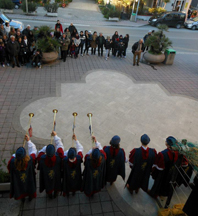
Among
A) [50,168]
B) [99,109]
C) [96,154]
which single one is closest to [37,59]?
[99,109]

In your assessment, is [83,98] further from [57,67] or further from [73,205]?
[73,205]

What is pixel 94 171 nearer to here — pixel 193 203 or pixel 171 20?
pixel 193 203

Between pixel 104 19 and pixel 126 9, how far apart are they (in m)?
5.60

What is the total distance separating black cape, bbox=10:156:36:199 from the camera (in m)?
4.11

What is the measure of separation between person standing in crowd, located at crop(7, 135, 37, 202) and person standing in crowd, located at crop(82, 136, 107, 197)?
114 cm

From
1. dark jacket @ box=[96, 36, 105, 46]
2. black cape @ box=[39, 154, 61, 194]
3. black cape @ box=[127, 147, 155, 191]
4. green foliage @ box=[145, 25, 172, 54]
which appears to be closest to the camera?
black cape @ box=[39, 154, 61, 194]

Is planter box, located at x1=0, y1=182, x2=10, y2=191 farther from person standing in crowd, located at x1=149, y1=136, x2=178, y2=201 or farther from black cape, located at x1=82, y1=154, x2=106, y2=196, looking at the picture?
person standing in crowd, located at x1=149, y1=136, x2=178, y2=201

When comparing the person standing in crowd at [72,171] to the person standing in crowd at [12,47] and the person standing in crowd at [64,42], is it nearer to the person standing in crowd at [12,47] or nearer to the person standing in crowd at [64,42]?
the person standing in crowd at [12,47]

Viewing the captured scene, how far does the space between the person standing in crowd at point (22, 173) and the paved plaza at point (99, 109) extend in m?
0.48

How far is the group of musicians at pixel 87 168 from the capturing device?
4125 mm

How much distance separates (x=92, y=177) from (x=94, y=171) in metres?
0.17

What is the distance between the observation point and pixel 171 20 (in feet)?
86.1

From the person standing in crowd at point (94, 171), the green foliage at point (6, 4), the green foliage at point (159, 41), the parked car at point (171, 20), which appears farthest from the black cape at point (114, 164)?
the green foliage at point (6, 4)

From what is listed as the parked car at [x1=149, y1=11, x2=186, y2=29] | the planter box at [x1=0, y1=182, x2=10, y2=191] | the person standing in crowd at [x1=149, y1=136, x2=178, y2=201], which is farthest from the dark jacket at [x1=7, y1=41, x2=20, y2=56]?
the parked car at [x1=149, y1=11, x2=186, y2=29]
